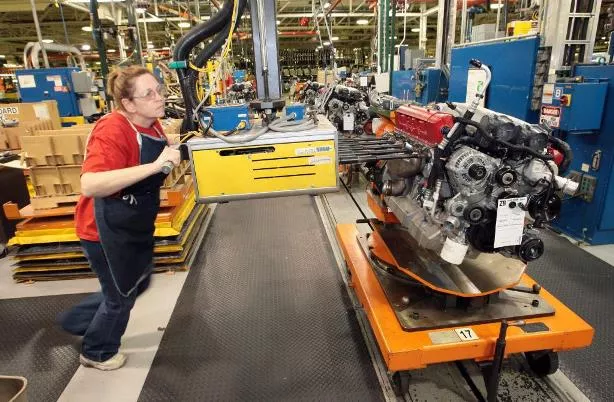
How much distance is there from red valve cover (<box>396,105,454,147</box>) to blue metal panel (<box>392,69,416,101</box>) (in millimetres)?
4518

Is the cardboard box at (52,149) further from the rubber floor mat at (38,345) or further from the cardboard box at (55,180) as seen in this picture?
the rubber floor mat at (38,345)

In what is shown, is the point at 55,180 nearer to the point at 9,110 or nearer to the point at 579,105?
the point at 9,110

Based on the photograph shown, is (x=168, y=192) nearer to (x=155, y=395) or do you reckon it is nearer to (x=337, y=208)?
(x=155, y=395)

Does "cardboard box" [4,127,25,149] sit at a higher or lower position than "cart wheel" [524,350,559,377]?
higher

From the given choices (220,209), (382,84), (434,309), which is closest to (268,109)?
(434,309)

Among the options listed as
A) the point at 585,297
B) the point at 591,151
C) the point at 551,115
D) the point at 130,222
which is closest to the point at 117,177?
the point at 130,222

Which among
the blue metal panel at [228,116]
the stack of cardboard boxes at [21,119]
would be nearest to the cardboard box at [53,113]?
the stack of cardboard boxes at [21,119]

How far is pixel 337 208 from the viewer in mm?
5180

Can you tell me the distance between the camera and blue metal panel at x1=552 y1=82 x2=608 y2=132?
3457 millimetres

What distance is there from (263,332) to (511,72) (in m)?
3.62

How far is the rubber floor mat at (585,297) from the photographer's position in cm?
226

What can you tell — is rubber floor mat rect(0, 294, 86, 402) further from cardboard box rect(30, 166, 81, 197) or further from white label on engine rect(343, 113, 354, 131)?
white label on engine rect(343, 113, 354, 131)

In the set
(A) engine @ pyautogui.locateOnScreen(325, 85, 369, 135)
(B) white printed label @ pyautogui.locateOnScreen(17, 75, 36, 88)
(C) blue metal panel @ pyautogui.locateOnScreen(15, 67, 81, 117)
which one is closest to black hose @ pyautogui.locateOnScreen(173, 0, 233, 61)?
(A) engine @ pyautogui.locateOnScreen(325, 85, 369, 135)

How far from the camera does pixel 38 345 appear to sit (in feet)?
9.12
